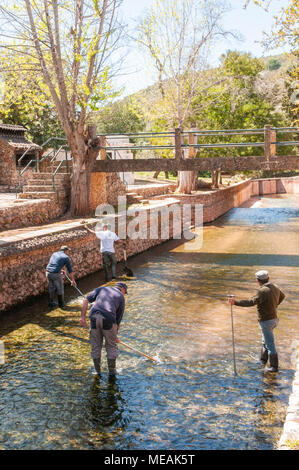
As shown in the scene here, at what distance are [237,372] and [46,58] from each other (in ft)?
46.0

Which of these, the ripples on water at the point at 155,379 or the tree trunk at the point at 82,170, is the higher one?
the tree trunk at the point at 82,170

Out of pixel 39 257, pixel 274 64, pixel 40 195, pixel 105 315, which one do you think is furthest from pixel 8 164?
pixel 274 64

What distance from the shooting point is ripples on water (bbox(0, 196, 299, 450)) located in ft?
19.8

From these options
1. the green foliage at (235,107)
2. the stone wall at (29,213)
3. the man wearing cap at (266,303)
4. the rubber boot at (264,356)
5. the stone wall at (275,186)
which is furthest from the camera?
the stone wall at (275,186)

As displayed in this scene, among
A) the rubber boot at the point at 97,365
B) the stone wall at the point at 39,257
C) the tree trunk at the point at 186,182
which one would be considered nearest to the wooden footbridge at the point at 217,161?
the stone wall at the point at 39,257

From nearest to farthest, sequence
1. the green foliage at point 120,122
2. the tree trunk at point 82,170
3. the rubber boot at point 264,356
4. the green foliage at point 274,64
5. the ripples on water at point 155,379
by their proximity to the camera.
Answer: the ripples on water at point 155,379 → the rubber boot at point 264,356 → the tree trunk at point 82,170 → the green foliage at point 120,122 → the green foliage at point 274,64

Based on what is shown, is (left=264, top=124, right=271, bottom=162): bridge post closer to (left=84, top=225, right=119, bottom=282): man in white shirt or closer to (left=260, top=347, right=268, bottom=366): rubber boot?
(left=84, top=225, right=119, bottom=282): man in white shirt

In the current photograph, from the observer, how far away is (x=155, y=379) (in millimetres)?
7656

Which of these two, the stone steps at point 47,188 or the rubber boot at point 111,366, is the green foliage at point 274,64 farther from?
the rubber boot at point 111,366

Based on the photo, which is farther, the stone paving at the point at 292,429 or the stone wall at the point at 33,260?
the stone wall at the point at 33,260

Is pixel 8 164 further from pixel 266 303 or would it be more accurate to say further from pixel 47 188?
pixel 266 303

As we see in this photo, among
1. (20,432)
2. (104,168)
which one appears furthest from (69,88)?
(20,432)

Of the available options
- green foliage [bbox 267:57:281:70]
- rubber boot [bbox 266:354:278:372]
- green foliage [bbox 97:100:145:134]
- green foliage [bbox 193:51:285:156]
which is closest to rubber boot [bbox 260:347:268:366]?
rubber boot [bbox 266:354:278:372]

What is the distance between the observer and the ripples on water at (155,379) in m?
6.04
